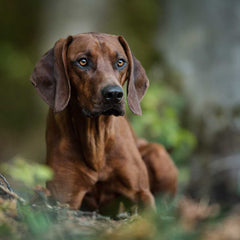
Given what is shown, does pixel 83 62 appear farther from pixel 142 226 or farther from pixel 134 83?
pixel 142 226

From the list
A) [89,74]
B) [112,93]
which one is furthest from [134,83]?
[112,93]

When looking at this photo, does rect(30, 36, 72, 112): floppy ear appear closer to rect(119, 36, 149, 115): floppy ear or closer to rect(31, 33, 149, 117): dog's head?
rect(31, 33, 149, 117): dog's head

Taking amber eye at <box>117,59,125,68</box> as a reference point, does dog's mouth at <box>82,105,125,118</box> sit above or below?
below

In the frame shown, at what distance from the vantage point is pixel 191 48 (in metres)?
8.30

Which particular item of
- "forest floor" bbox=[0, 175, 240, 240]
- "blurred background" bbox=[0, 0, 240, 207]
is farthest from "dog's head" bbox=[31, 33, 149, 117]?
"blurred background" bbox=[0, 0, 240, 207]

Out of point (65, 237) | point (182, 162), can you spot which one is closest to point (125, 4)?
point (182, 162)

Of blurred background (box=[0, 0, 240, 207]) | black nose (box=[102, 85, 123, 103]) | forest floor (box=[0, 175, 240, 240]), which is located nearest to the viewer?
forest floor (box=[0, 175, 240, 240])

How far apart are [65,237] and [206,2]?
21.1 ft

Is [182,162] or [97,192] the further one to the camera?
[182,162]

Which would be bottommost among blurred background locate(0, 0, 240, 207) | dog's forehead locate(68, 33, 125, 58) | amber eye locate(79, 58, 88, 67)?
blurred background locate(0, 0, 240, 207)

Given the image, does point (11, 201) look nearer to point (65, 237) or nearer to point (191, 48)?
point (65, 237)

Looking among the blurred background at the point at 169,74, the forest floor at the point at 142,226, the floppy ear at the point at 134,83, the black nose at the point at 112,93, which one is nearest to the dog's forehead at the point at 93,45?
the floppy ear at the point at 134,83

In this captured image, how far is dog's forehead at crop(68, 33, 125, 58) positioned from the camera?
430 centimetres

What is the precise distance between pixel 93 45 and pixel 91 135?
780 millimetres
